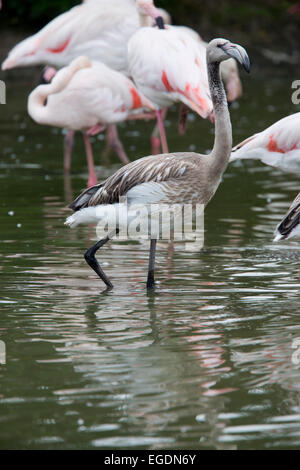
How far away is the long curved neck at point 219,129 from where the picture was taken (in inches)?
236

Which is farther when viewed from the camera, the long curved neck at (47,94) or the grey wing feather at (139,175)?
the long curved neck at (47,94)

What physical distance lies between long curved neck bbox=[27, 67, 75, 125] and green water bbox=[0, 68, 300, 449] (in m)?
0.92

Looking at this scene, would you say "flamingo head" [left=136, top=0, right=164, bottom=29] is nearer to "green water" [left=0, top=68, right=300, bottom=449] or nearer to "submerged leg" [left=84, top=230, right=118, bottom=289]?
"green water" [left=0, top=68, right=300, bottom=449]

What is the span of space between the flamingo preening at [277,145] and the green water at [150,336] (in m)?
0.61

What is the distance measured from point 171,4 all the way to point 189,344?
1865 cm

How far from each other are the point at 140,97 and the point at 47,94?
922 mm

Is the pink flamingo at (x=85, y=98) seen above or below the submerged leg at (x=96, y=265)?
above

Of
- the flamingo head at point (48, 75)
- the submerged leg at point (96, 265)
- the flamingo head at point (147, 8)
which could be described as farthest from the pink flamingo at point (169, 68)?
the submerged leg at point (96, 265)

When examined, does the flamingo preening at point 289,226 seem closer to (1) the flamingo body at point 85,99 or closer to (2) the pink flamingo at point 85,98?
(2) the pink flamingo at point 85,98

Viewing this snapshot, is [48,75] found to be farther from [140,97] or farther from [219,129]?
[219,129]

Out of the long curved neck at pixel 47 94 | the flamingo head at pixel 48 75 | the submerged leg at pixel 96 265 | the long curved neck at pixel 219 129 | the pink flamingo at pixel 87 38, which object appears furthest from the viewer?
the flamingo head at pixel 48 75

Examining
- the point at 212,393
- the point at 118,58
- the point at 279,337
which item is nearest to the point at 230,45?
the point at 279,337

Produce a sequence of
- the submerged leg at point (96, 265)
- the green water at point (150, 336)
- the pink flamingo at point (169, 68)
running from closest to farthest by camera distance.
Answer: the green water at point (150, 336), the submerged leg at point (96, 265), the pink flamingo at point (169, 68)

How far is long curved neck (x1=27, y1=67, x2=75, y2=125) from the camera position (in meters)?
9.62
